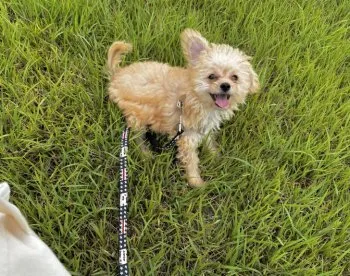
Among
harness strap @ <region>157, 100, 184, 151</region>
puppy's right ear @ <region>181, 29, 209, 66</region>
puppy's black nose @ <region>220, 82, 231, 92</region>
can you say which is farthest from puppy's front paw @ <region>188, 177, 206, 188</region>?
puppy's right ear @ <region>181, 29, 209, 66</region>

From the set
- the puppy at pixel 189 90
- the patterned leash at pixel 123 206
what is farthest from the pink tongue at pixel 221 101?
the patterned leash at pixel 123 206

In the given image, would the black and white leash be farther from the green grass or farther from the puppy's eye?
the puppy's eye

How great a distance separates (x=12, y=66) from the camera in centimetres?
240

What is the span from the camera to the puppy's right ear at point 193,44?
2162 millimetres

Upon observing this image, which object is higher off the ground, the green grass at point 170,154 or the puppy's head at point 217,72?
the puppy's head at point 217,72

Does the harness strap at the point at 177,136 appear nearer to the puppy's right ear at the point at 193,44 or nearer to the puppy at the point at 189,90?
the puppy at the point at 189,90

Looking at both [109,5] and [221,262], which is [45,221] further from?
[109,5]

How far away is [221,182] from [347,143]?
0.87 metres

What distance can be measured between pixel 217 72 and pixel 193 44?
21cm

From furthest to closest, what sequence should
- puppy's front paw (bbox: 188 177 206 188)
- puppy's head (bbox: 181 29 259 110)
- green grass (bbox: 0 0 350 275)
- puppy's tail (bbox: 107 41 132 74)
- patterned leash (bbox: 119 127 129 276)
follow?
puppy's tail (bbox: 107 41 132 74), puppy's front paw (bbox: 188 177 206 188), puppy's head (bbox: 181 29 259 110), green grass (bbox: 0 0 350 275), patterned leash (bbox: 119 127 129 276)

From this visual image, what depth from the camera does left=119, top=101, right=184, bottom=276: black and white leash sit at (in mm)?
1697

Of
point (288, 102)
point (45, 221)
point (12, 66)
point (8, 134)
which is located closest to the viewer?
point (45, 221)

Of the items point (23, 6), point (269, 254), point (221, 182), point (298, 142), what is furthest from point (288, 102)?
point (23, 6)

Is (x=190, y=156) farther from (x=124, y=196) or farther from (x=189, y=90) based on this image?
(x=124, y=196)
